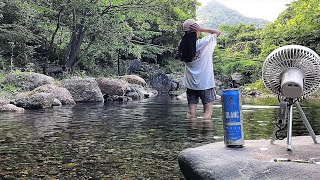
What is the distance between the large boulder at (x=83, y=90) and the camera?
1716cm

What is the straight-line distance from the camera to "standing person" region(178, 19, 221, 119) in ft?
23.1

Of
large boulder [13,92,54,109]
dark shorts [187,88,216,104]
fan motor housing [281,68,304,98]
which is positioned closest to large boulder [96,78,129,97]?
large boulder [13,92,54,109]

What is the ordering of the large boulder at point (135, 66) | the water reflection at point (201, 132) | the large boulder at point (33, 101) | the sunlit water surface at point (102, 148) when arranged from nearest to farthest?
the sunlit water surface at point (102, 148)
the water reflection at point (201, 132)
the large boulder at point (33, 101)
the large boulder at point (135, 66)

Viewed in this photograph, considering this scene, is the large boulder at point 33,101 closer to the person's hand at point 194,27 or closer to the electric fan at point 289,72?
the person's hand at point 194,27

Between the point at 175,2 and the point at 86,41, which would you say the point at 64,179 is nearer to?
the point at 175,2

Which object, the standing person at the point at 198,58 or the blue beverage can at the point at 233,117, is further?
the standing person at the point at 198,58

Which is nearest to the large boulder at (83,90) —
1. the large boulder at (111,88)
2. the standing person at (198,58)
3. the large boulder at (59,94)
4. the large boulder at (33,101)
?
the large boulder at (59,94)

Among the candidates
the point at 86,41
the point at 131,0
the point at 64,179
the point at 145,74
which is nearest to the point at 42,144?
the point at 64,179

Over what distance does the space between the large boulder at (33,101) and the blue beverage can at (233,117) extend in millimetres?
10810

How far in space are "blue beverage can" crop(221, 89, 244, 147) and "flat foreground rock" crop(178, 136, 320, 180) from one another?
8 centimetres

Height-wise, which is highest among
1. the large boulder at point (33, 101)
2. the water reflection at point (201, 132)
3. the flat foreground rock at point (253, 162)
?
the flat foreground rock at point (253, 162)

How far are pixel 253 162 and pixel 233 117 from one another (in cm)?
61

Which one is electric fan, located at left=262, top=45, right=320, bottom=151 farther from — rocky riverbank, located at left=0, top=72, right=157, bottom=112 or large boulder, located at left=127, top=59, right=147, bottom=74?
large boulder, located at left=127, top=59, right=147, bottom=74

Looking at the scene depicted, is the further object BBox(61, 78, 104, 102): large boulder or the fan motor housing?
BBox(61, 78, 104, 102): large boulder
